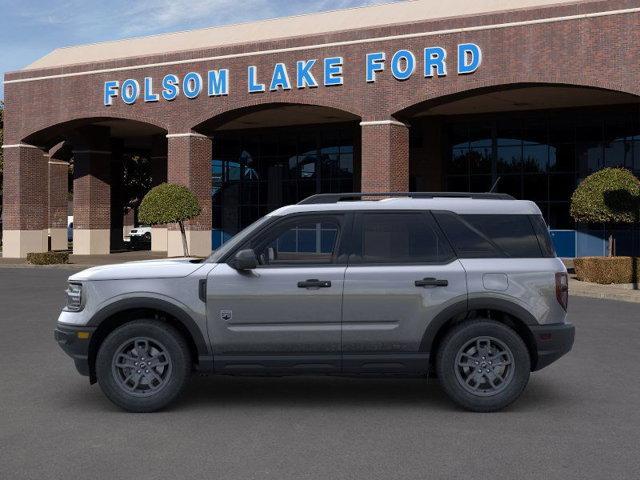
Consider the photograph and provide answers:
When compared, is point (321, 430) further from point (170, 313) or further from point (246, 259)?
point (170, 313)

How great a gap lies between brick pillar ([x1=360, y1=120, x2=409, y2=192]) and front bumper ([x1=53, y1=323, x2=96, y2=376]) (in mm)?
23610

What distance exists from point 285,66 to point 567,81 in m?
11.3

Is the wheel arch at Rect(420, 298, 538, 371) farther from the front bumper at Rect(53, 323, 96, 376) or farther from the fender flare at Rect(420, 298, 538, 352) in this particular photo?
the front bumper at Rect(53, 323, 96, 376)

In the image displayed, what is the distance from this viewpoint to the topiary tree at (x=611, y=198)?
23.2 metres

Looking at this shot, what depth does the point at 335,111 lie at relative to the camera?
35.5 m

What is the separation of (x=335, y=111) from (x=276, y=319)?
29.0 m

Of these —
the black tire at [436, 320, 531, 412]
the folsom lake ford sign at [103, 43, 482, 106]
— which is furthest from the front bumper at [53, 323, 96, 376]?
the folsom lake ford sign at [103, 43, 482, 106]

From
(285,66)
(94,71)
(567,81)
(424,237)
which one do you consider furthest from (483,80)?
(424,237)

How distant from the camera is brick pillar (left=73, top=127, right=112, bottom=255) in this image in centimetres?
4247

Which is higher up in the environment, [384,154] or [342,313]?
[384,154]

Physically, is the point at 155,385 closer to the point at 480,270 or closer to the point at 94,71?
the point at 480,270

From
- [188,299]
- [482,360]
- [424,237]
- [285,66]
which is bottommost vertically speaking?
[482,360]

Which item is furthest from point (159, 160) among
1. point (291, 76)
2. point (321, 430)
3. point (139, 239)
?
point (321, 430)

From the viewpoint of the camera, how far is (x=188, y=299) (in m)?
7.18
